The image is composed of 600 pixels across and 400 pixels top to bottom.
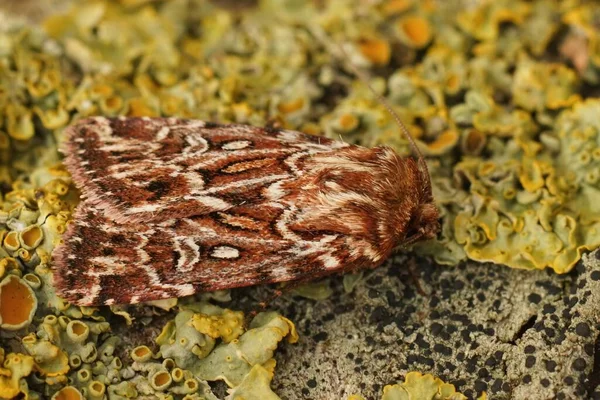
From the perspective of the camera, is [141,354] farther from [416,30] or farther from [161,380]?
[416,30]

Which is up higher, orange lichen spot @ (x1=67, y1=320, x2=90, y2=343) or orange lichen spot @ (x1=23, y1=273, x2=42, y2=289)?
orange lichen spot @ (x1=23, y1=273, x2=42, y2=289)

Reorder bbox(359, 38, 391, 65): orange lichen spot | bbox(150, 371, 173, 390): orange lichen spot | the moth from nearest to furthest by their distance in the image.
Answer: bbox(150, 371, 173, 390): orange lichen spot, the moth, bbox(359, 38, 391, 65): orange lichen spot

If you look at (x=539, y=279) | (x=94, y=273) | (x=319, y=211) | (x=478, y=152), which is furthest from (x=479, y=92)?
(x=94, y=273)

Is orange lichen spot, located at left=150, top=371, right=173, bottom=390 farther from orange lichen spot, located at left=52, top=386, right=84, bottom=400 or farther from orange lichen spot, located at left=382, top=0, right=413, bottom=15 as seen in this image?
orange lichen spot, located at left=382, top=0, right=413, bottom=15

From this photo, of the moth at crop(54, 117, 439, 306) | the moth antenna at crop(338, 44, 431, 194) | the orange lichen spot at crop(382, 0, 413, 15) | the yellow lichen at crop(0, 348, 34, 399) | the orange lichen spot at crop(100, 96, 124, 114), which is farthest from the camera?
the orange lichen spot at crop(382, 0, 413, 15)

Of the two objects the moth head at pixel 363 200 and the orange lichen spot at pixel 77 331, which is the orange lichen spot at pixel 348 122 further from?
the orange lichen spot at pixel 77 331

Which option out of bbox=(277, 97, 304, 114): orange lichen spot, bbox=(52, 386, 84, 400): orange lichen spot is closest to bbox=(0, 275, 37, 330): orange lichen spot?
bbox=(52, 386, 84, 400): orange lichen spot

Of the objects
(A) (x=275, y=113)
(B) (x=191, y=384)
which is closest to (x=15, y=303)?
(B) (x=191, y=384)
